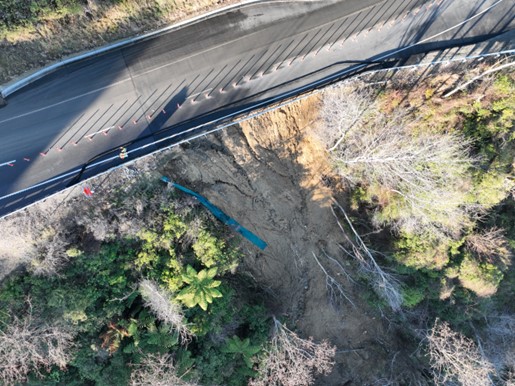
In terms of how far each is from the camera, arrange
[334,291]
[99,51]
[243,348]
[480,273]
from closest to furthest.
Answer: [99,51] < [243,348] < [480,273] < [334,291]

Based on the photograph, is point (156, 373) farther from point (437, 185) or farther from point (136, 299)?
point (437, 185)

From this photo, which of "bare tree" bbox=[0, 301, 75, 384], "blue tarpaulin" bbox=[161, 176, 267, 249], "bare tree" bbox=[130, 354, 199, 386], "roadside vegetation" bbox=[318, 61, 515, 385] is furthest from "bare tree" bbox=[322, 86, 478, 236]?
"bare tree" bbox=[0, 301, 75, 384]

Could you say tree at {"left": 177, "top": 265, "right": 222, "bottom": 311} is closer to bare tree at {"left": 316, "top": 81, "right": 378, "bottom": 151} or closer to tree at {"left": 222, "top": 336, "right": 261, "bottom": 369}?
tree at {"left": 222, "top": 336, "right": 261, "bottom": 369}

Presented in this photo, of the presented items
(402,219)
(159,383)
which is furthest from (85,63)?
(402,219)

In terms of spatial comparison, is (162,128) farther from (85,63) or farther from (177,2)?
(177,2)

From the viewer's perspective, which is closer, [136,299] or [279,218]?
[136,299]

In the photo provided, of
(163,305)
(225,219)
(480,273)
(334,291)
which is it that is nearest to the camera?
(163,305)

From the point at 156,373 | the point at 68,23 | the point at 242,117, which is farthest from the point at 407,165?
the point at 68,23

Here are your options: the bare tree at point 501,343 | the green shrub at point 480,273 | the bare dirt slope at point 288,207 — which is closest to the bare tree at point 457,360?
the bare tree at point 501,343
